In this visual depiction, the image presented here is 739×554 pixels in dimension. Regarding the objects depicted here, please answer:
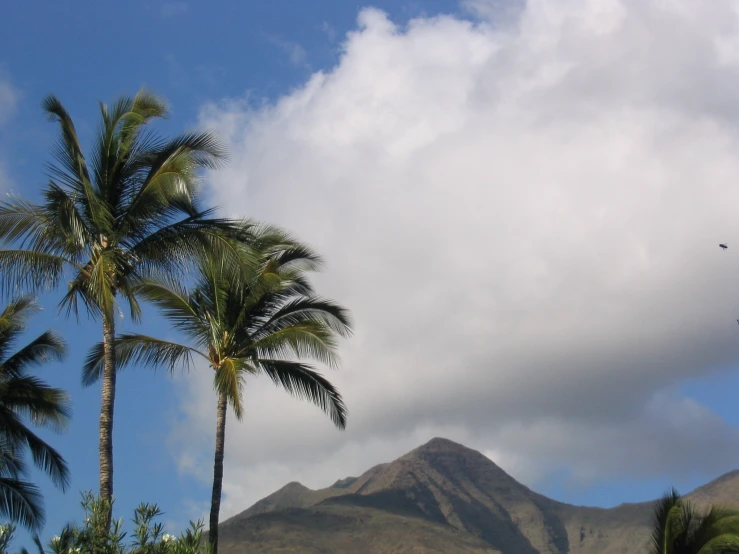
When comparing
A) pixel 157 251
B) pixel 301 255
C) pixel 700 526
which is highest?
pixel 301 255

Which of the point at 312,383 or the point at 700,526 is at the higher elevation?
the point at 312,383

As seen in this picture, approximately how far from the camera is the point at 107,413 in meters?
15.6

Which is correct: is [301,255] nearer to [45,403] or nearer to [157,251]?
[157,251]

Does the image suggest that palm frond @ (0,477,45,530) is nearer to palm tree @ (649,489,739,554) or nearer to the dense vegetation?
the dense vegetation

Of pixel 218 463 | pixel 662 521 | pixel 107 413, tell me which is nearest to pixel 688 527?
pixel 662 521

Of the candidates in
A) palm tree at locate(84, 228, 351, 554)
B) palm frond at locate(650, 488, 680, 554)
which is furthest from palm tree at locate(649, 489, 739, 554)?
palm tree at locate(84, 228, 351, 554)

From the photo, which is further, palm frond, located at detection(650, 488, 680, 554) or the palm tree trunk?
palm frond, located at detection(650, 488, 680, 554)

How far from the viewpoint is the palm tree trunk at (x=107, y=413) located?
15.1 metres

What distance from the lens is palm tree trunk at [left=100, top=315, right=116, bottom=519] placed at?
49.7 feet

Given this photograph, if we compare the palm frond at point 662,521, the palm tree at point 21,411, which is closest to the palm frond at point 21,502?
the palm tree at point 21,411

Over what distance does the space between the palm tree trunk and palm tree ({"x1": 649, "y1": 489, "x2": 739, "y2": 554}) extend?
14.3m

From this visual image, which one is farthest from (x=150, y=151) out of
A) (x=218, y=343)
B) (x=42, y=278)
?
(x=218, y=343)

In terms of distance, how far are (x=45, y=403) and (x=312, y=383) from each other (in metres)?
9.79

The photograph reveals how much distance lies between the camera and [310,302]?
20938 millimetres
